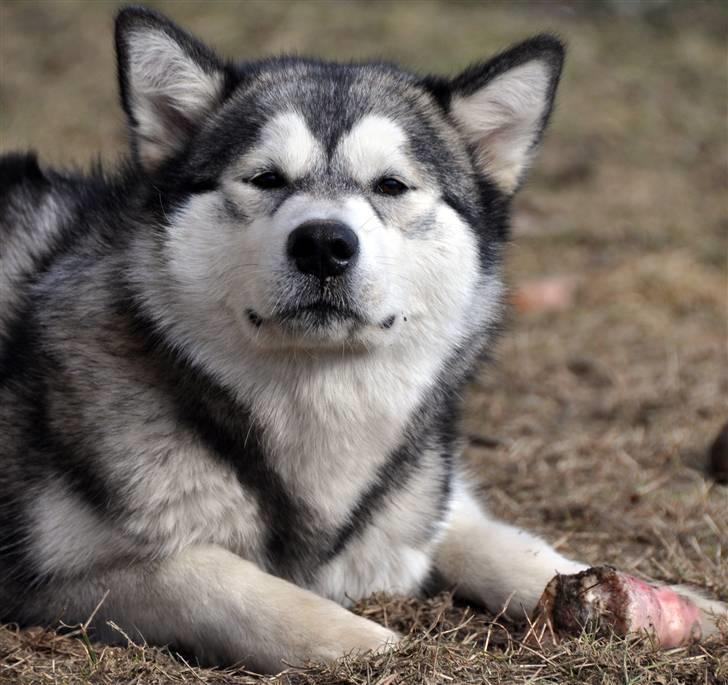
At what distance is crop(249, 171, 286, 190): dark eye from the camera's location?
3441 mm

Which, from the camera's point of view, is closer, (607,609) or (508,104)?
Answer: (607,609)

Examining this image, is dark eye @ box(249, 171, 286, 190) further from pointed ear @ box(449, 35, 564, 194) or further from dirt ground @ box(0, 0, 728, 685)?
dirt ground @ box(0, 0, 728, 685)

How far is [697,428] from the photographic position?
567cm

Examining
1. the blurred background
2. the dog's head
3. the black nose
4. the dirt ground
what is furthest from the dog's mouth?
the blurred background

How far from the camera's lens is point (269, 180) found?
3453 millimetres

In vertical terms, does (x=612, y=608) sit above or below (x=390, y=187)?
below

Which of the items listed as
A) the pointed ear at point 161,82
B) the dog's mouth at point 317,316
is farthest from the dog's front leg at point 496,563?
the pointed ear at point 161,82

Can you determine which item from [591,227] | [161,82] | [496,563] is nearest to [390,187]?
[161,82]

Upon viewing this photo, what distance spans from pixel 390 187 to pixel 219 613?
144 cm

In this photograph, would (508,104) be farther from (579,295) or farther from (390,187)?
Result: (579,295)

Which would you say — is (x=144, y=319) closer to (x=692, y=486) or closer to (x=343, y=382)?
(x=343, y=382)

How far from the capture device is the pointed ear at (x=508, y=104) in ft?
12.3

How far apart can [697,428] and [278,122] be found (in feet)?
10.5

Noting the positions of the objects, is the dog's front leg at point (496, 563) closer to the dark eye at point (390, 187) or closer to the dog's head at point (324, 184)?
the dog's head at point (324, 184)
